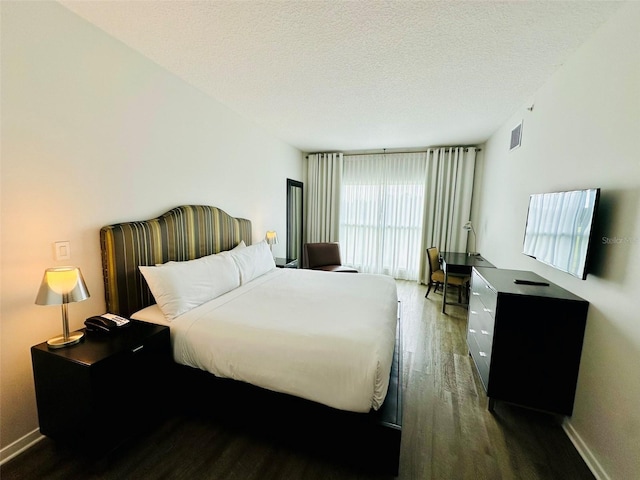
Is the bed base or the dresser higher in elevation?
the dresser

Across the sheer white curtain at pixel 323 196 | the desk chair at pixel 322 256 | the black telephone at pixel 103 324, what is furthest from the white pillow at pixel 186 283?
the sheer white curtain at pixel 323 196

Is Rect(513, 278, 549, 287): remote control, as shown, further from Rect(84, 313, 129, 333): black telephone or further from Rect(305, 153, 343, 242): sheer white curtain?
Rect(305, 153, 343, 242): sheer white curtain

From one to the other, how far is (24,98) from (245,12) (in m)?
1.32

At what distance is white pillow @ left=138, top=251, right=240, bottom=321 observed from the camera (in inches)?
A: 73.7

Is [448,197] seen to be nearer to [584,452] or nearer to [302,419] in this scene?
[584,452]

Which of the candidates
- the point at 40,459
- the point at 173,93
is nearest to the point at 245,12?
the point at 173,93

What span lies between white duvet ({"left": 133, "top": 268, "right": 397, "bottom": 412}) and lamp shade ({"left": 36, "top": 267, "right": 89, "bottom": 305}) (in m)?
0.53

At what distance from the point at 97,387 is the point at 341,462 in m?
1.35

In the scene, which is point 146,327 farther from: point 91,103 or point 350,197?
point 350,197

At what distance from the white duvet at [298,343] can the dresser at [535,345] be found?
2.37 feet

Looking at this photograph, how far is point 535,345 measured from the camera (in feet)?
5.55

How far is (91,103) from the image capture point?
174cm

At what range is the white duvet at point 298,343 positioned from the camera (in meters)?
1.40

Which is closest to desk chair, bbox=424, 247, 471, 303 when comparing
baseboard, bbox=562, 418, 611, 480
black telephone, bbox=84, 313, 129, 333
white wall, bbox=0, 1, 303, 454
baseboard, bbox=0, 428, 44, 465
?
baseboard, bbox=562, 418, 611, 480
